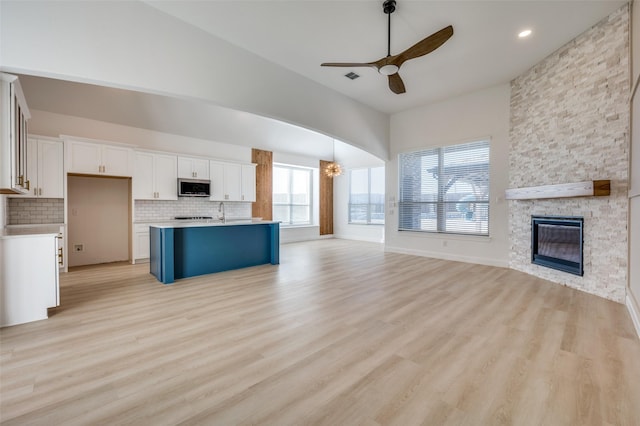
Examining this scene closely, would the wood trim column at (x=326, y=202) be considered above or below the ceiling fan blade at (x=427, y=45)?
below

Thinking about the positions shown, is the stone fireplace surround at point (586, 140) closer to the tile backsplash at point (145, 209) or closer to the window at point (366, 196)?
the window at point (366, 196)

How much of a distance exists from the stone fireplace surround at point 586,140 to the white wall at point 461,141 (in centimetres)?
42

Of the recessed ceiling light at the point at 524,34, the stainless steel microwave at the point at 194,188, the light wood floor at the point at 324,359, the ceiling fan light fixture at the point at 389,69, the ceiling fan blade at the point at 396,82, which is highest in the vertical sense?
the recessed ceiling light at the point at 524,34

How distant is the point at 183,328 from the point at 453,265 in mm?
5061

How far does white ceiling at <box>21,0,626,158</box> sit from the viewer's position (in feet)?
11.1

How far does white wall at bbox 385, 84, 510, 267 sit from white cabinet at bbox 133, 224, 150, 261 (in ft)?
19.2

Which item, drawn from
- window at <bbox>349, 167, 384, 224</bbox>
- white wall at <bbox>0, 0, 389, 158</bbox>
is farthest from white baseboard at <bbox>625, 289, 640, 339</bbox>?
window at <bbox>349, 167, 384, 224</bbox>

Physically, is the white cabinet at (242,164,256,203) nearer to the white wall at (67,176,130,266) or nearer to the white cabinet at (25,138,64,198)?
the white wall at (67,176,130,266)

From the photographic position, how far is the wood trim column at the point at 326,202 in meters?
10.5

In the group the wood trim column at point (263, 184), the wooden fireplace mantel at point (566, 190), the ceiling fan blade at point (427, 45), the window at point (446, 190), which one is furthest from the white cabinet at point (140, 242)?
the wooden fireplace mantel at point (566, 190)

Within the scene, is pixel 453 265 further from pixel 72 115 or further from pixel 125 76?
pixel 72 115

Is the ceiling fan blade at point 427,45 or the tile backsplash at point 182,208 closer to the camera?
the ceiling fan blade at point 427,45

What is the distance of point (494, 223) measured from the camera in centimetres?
568

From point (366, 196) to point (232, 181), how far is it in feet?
15.5
